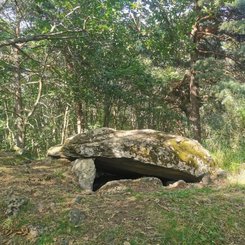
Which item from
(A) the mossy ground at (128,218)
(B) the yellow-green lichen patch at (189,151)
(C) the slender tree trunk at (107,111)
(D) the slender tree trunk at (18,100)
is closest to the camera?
(A) the mossy ground at (128,218)

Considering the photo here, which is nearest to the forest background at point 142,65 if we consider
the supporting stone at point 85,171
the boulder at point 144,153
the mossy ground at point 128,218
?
the boulder at point 144,153

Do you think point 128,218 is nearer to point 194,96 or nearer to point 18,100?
point 18,100

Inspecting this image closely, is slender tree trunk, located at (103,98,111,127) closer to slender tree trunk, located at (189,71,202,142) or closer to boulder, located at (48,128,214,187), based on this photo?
slender tree trunk, located at (189,71,202,142)

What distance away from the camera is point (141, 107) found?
38.0ft

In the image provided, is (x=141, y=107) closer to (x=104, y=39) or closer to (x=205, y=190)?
(x=104, y=39)

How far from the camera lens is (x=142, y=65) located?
10305 millimetres

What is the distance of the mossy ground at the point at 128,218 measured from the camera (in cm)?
364

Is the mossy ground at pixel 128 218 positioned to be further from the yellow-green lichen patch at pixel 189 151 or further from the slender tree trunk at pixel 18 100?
the slender tree trunk at pixel 18 100

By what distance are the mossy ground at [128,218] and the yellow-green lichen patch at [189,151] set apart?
4.66ft

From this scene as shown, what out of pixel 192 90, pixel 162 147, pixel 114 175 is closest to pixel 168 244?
pixel 162 147

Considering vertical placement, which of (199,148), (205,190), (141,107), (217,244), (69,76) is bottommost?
(217,244)

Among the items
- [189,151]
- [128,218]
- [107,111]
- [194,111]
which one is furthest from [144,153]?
[194,111]

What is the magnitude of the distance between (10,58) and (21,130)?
210 centimetres

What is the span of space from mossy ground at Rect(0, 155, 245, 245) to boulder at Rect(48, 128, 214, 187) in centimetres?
135
